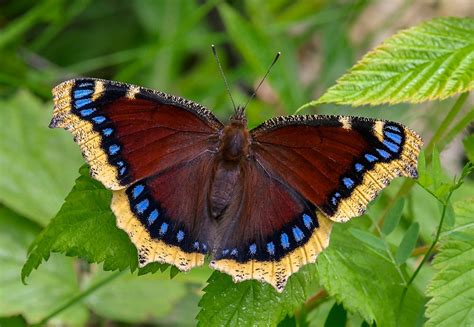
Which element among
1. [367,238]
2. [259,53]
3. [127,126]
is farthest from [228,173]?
[259,53]

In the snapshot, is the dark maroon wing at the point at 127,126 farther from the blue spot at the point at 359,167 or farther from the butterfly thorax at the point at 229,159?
the blue spot at the point at 359,167

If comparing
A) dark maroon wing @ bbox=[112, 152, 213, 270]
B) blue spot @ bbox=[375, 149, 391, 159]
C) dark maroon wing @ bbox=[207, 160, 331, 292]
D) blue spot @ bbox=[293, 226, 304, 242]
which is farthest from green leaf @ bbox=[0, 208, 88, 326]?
blue spot @ bbox=[375, 149, 391, 159]

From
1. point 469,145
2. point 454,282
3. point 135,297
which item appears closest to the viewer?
point 454,282

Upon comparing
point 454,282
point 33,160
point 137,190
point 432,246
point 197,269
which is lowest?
point 454,282

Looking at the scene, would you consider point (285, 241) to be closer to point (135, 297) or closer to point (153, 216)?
point (153, 216)

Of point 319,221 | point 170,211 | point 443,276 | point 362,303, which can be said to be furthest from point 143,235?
point 443,276

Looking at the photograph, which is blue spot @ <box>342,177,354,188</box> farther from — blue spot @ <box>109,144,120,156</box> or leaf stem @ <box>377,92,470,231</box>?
blue spot @ <box>109,144,120,156</box>
